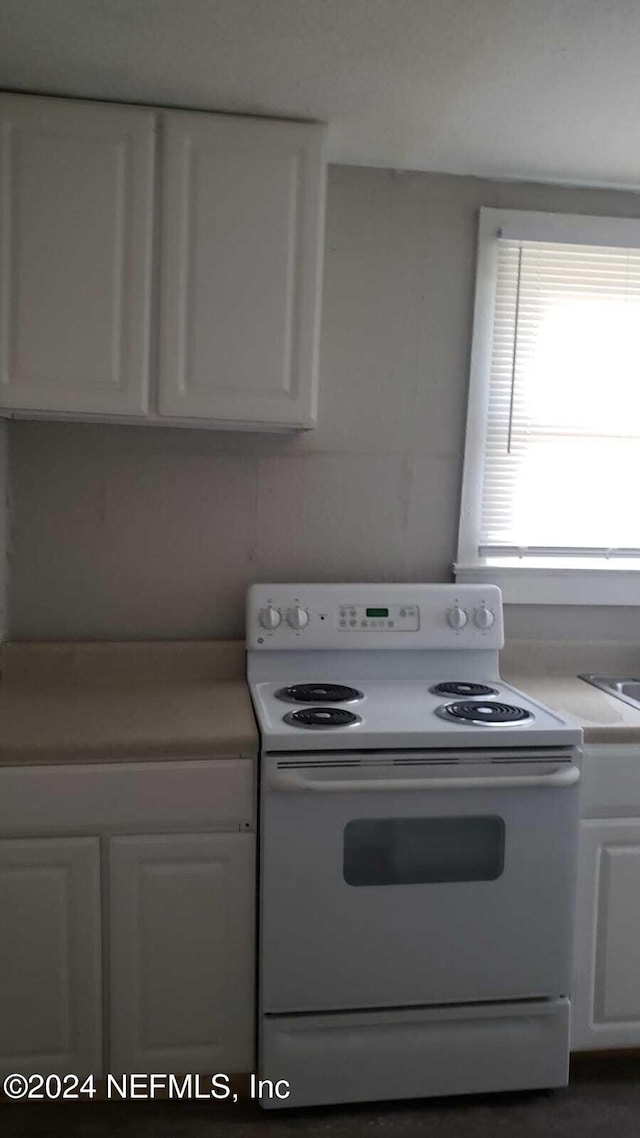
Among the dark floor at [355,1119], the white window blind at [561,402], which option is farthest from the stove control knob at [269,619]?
the dark floor at [355,1119]

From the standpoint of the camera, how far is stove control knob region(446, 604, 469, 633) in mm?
2451

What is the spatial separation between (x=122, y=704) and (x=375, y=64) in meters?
1.54

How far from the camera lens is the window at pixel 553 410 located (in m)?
2.57

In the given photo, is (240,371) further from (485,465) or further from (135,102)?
(485,465)

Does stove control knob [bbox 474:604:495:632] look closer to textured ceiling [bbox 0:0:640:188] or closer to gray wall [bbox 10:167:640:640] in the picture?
gray wall [bbox 10:167:640:640]

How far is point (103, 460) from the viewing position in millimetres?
2451

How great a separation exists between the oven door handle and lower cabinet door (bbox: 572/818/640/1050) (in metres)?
0.20

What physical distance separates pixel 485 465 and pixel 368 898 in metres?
1.27

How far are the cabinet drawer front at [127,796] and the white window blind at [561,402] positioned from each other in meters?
1.11

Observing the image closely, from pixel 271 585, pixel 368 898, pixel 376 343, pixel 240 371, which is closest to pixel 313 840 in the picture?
pixel 368 898

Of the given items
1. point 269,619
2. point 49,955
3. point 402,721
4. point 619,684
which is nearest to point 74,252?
point 269,619

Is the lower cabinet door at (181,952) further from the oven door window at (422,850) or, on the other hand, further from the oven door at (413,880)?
the oven door window at (422,850)

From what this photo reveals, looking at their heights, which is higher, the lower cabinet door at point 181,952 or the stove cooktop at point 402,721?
the stove cooktop at point 402,721

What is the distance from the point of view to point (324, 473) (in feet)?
8.41
